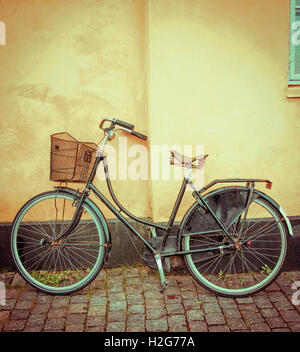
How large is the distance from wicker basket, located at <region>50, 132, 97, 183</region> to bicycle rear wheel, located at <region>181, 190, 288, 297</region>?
45.2 inches

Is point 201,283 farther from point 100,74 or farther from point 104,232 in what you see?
point 100,74

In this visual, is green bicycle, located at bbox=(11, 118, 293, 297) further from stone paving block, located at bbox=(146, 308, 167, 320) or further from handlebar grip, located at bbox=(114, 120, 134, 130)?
stone paving block, located at bbox=(146, 308, 167, 320)

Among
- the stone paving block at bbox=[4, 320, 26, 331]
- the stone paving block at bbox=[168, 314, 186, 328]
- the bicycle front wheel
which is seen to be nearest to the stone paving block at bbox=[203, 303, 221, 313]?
the stone paving block at bbox=[168, 314, 186, 328]

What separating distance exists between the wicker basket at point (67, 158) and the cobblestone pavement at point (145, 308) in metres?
1.23

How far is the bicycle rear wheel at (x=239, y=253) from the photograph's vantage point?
329 cm

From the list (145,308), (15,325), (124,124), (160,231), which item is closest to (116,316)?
(145,308)

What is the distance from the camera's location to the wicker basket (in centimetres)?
307

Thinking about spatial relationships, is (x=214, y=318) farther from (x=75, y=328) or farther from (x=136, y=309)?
(x=75, y=328)

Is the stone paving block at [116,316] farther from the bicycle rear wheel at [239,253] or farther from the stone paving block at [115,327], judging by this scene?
the bicycle rear wheel at [239,253]

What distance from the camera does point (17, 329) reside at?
2.94 metres

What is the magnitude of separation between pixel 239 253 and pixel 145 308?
4.20 ft

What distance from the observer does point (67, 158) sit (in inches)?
122

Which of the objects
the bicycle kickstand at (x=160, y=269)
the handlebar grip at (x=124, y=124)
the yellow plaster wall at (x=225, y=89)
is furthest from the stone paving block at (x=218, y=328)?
the handlebar grip at (x=124, y=124)

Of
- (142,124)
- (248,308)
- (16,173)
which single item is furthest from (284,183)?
(16,173)
